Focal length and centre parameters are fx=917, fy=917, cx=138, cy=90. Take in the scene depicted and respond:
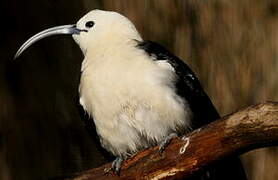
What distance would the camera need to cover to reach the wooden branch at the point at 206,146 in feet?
11.2

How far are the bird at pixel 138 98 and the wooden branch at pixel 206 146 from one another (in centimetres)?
14

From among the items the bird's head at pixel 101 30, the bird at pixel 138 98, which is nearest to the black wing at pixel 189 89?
the bird at pixel 138 98

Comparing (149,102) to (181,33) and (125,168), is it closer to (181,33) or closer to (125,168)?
(125,168)

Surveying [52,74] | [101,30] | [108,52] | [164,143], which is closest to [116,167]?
[164,143]

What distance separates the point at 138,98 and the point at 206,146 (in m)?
0.61

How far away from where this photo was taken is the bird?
4.18m

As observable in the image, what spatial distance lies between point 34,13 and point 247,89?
1567mm

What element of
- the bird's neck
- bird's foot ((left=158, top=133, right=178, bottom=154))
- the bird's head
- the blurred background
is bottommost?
the blurred background

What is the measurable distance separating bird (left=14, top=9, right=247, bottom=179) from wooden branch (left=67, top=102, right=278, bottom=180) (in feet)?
0.45

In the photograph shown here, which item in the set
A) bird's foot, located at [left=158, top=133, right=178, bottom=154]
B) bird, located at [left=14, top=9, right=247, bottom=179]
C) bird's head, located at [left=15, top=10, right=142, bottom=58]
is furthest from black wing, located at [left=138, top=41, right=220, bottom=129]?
bird's foot, located at [left=158, top=133, right=178, bottom=154]

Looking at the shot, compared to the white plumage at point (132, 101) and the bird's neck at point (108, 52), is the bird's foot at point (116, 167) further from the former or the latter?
the bird's neck at point (108, 52)

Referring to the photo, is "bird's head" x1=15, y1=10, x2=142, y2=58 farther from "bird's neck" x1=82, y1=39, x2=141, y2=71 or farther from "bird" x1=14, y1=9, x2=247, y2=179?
"bird" x1=14, y1=9, x2=247, y2=179

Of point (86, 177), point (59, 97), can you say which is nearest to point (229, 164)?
point (86, 177)

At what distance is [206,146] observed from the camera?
3.64m
